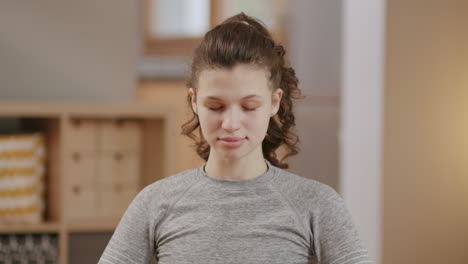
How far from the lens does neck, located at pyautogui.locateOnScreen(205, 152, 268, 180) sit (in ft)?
4.64

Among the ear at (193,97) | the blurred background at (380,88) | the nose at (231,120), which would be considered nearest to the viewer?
the nose at (231,120)

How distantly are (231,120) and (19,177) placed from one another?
5.99 feet

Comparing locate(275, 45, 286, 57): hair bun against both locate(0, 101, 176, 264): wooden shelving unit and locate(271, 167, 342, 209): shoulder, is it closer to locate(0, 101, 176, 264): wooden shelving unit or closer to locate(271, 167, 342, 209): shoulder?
locate(271, 167, 342, 209): shoulder

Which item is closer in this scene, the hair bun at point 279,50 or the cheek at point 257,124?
the cheek at point 257,124

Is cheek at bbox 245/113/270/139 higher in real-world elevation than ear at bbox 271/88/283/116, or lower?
lower

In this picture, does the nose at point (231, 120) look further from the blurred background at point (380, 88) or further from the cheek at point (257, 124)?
the blurred background at point (380, 88)

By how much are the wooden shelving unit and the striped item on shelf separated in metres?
0.05

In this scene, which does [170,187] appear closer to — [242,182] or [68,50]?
[242,182]

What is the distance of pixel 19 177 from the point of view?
2.98 meters

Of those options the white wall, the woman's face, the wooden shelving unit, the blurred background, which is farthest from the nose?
the white wall

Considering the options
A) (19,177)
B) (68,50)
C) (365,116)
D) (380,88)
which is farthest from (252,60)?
(68,50)

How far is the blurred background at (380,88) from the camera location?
102 inches

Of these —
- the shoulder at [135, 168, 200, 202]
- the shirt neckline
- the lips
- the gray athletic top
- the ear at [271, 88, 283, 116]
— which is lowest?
the gray athletic top

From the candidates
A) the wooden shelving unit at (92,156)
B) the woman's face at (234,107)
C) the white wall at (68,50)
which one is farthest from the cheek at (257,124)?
the white wall at (68,50)
